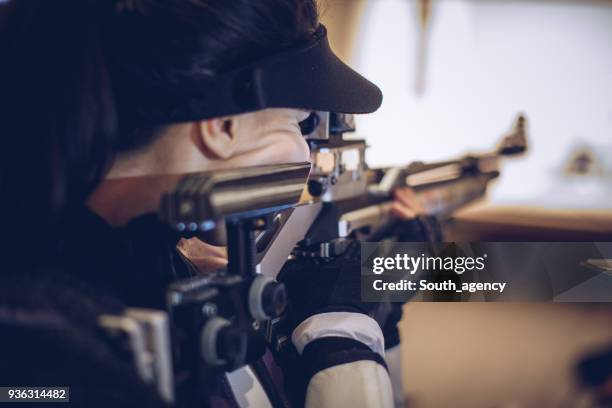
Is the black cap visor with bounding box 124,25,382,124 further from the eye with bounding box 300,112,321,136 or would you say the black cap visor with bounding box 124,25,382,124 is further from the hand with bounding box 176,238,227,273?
the hand with bounding box 176,238,227,273

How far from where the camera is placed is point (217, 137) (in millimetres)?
532

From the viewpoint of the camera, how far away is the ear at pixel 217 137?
523 millimetres

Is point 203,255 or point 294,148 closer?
point 294,148

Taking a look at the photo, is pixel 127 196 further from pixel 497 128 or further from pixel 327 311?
pixel 497 128

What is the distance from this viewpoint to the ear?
0.52 m

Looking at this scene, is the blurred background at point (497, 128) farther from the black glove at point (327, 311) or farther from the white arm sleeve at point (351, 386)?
the white arm sleeve at point (351, 386)

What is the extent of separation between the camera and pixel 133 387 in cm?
35

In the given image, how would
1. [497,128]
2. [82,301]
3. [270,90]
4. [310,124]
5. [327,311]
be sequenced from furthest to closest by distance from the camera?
[497,128] < [310,124] < [327,311] < [270,90] < [82,301]

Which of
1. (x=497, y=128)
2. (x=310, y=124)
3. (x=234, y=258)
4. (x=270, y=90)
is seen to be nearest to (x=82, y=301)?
(x=234, y=258)

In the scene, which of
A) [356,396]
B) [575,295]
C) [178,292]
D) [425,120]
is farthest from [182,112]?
[425,120]

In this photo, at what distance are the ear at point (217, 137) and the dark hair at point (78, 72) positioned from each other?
61 mm

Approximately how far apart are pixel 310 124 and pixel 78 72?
346 mm

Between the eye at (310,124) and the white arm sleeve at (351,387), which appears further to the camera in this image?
the eye at (310,124)

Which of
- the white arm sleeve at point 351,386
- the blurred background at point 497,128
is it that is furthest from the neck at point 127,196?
the blurred background at point 497,128
